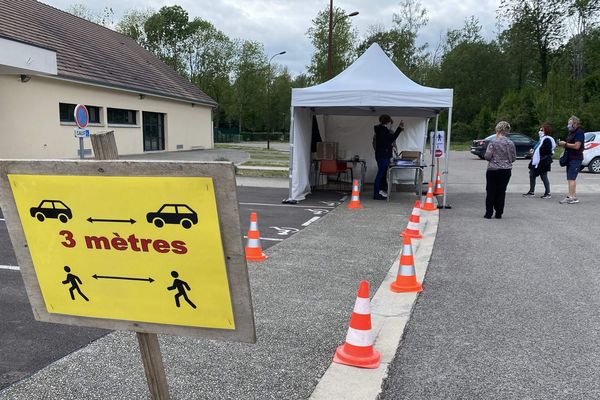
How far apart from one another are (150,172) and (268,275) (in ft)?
11.9

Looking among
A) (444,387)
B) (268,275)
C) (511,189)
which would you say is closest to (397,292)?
(268,275)

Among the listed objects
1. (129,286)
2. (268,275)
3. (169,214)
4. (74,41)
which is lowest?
(268,275)

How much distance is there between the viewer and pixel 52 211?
1.95 metres

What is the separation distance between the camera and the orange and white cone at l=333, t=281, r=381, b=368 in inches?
128

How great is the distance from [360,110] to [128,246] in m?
12.2

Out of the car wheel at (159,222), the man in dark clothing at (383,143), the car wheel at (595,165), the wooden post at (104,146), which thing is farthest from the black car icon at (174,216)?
the car wheel at (595,165)

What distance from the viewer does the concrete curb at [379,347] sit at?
114 inches

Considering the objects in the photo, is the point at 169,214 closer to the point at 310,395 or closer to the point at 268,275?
the point at 310,395

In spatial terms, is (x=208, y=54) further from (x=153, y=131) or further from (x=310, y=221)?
(x=310, y=221)

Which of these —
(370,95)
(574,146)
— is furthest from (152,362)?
(574,146)

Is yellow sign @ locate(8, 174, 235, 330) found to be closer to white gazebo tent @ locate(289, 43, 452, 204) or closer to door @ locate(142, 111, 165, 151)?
white gazebo tent @ locate(289, 43, 452, 204)

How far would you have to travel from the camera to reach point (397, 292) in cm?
472

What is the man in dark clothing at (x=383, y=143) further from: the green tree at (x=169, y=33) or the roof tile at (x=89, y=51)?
the green tree at (x=169, y=33)

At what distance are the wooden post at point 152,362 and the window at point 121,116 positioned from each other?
23488 mm
